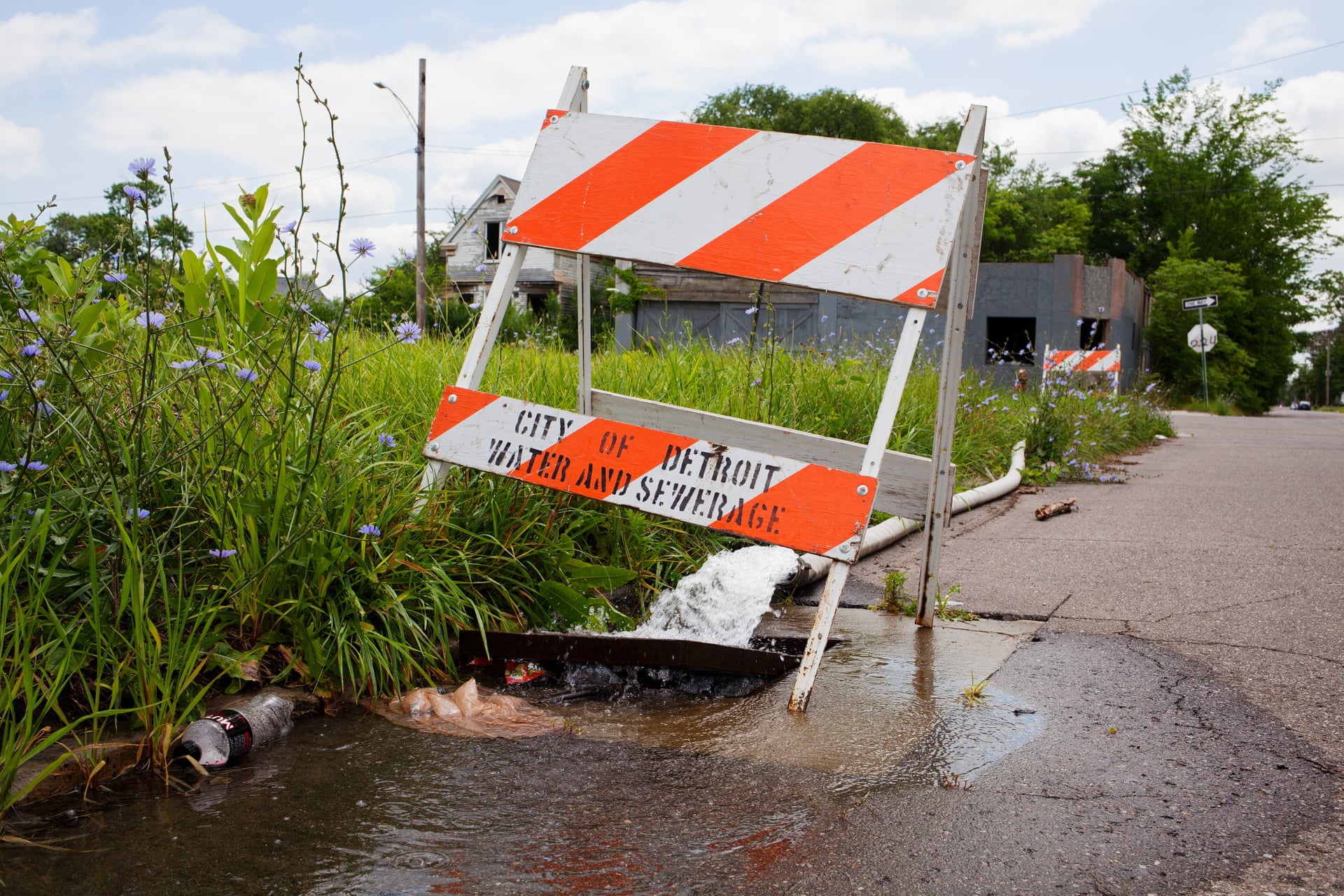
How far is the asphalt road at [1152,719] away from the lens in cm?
190

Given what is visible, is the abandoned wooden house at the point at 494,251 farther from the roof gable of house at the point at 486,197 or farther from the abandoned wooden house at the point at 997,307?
the abandoned wooden house at the point at 997,307

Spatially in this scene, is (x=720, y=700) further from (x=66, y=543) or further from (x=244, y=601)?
(x=66, y=543)

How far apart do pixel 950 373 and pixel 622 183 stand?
4.41 ft

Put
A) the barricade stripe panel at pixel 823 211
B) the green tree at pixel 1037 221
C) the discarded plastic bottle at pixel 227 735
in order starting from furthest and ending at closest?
1. the green tree at pixel 1037 221
2. the barricade stripe panel at pixel 823 211
3. the discarded plastic bottle at pixel 227 735

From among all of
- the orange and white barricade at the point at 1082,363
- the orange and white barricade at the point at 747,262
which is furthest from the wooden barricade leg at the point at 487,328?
the orange and white barricade at the point at 1082,363

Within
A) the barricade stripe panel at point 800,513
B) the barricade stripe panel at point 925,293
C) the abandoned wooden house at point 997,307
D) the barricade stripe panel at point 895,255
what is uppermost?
the abandoned wooden house at point 997,307

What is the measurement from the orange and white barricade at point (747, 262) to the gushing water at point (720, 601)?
25.1 inches

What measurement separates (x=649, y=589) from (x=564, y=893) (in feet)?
7.06

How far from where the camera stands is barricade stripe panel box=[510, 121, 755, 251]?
333 cm

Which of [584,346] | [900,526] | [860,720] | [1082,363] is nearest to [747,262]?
[584,346]

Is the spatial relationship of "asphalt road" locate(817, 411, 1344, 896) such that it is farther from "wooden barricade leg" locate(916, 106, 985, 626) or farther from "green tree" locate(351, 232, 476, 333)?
"green tree" locate(351, 232, 476, 333)

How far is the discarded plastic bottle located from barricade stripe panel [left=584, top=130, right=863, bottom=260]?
1.76m

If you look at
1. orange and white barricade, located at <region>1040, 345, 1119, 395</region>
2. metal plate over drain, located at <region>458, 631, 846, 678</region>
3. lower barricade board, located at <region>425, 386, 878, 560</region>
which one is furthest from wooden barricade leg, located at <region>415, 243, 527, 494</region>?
orange and white barricade, located at <region>1040, 345, 1119, 395</region>

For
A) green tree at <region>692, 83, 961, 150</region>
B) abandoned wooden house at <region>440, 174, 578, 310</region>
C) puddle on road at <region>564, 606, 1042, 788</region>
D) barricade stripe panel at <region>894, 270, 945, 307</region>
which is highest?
green tree at <region>692, 83, 961, 150</region>
